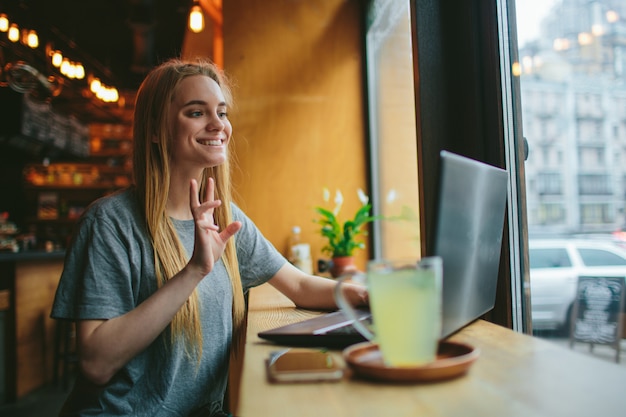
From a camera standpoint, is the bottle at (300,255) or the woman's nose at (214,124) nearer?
the woman's nose at (214,124)

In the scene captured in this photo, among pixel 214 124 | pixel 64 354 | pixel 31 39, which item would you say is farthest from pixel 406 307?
pixel 31 39

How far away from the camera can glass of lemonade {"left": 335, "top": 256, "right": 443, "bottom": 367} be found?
2.20 feet

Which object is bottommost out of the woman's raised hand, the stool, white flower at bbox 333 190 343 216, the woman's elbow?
the stool

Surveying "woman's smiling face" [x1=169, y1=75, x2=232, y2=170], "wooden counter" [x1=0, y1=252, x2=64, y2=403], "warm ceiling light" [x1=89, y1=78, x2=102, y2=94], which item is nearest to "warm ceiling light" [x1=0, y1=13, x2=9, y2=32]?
"warm ceiling light" [x1=89, y1=78, x2=102, y2=94]

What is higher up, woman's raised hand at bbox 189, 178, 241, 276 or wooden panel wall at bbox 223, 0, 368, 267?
wooden panel wall at bbox 223, 0, 368, 267

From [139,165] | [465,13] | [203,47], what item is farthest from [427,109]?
[203,47]

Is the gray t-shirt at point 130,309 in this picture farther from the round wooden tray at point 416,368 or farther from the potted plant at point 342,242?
the potted plant at point 342,242

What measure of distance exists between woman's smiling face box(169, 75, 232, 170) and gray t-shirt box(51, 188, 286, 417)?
17 cm

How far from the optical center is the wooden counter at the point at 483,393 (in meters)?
0.59

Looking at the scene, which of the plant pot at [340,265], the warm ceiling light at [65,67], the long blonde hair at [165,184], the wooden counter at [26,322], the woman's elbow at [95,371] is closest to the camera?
the woman's elbow at [95,371]

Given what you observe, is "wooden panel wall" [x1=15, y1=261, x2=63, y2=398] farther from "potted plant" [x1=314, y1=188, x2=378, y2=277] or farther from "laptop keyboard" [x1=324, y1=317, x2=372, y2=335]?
"laptop keyboard" [x1=324, y1=317, x2=372, y2=335]

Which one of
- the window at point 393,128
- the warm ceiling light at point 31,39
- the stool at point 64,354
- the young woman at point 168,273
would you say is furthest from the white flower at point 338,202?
the warm ceiling light at point 31,39

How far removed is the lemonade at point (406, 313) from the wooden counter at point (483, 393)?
4 cm

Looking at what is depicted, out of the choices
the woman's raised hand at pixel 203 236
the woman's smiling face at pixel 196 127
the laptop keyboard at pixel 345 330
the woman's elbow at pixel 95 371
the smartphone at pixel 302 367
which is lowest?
the woman's elbow at pixel 95 371
